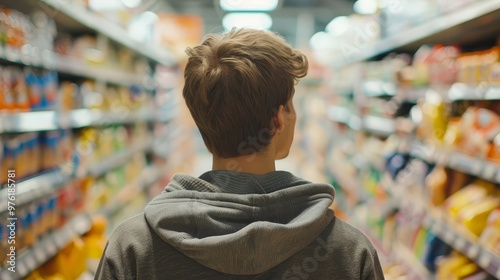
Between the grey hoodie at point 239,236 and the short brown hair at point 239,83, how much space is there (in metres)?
0.10

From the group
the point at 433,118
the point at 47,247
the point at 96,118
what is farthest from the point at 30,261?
the point at 433,118

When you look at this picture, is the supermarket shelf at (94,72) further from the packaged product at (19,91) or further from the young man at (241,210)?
the young man at (241,210)

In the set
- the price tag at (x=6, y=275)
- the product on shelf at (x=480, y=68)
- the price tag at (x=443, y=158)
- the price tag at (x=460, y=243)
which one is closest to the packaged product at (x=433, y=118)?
the price tag at (x=443, y=158)

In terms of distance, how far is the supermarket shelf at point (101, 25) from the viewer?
3.28 m

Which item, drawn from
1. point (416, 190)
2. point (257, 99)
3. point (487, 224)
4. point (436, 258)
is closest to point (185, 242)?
point (257, 99)

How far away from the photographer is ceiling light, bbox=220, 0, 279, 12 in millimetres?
10305

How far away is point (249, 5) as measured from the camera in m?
10.5

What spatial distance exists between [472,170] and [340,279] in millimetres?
1714

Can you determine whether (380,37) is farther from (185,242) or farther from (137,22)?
(185,242)

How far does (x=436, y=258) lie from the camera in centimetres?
326

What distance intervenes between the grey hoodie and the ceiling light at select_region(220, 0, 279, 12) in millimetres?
9378

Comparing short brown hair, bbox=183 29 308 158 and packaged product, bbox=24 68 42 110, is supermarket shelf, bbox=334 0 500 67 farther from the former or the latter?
packaged product, bbox=24 68 42 110

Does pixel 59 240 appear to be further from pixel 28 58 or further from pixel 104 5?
pixel 104 5

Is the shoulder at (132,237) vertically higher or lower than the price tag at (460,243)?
higher
